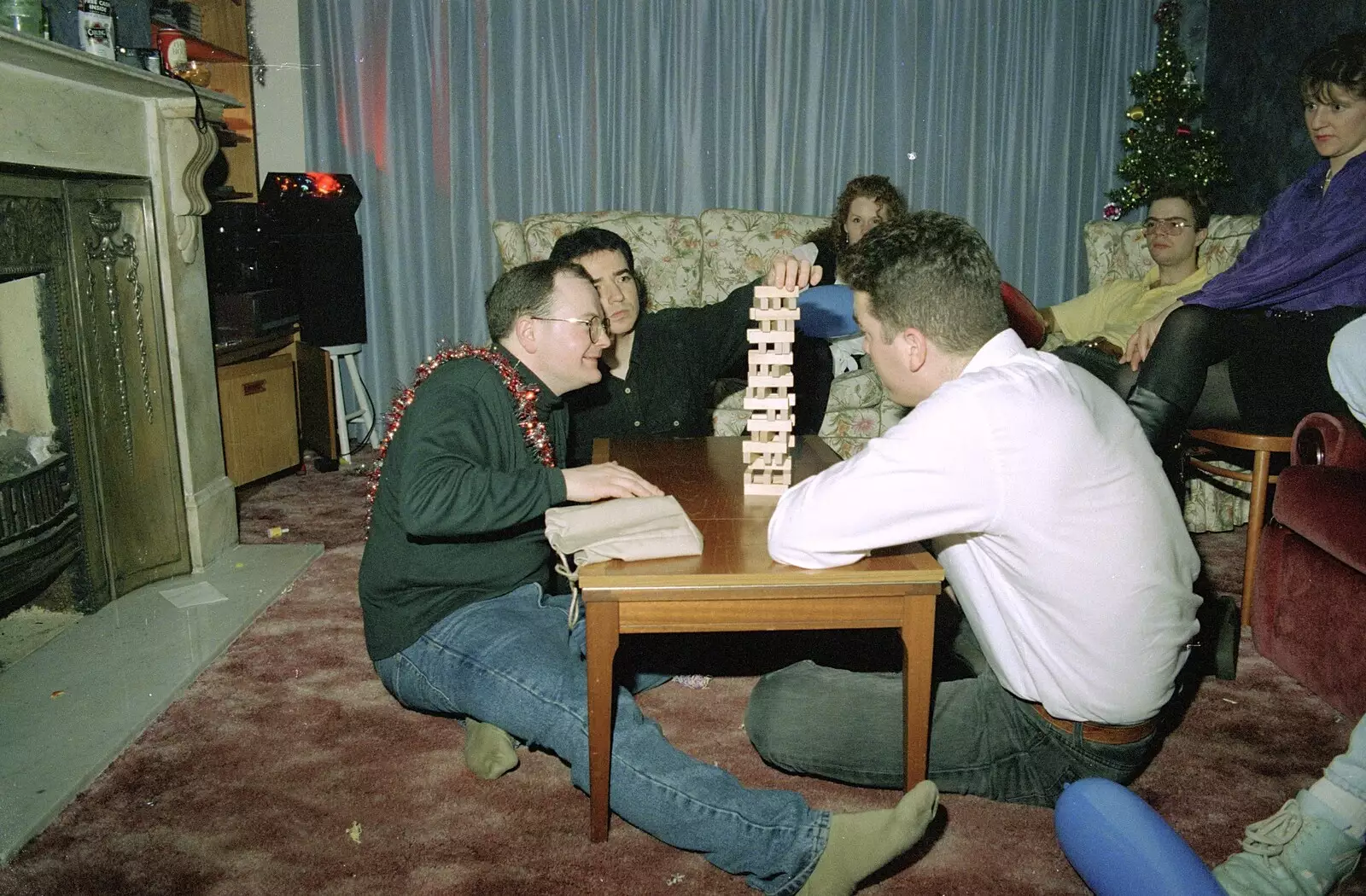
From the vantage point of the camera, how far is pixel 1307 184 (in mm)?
2830

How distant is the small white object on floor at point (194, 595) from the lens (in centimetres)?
285

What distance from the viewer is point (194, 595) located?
2912 millimetres

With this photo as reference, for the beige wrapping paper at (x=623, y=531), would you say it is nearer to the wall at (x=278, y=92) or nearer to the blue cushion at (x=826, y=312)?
the blue cushion at (x=826, y=312)

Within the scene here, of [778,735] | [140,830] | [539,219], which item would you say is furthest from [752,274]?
[140,830]

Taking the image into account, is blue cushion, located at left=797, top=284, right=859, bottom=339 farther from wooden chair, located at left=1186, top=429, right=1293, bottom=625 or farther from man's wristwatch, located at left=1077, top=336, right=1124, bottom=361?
wooden chair, located at left=1186, top=429, right=1293, bottom=625

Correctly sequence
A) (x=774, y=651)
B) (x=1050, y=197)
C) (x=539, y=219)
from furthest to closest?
(x=1050, y=197) → (x=539, y=219) → (x=774, y=651)

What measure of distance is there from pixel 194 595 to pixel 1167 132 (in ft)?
15.7

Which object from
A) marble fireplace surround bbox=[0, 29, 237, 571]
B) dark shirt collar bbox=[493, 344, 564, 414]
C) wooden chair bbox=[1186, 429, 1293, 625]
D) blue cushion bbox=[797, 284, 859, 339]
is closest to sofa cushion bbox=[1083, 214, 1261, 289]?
blue cushion bbox=[797, 284, 859, 339]

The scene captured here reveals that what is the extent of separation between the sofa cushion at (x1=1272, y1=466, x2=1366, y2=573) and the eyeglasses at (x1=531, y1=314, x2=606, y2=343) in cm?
169

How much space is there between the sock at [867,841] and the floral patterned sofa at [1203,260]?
2.52m

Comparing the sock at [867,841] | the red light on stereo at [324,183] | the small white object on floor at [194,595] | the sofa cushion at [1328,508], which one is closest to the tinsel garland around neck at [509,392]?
the sock at [867,841]

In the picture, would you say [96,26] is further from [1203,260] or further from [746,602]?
[1203,260]

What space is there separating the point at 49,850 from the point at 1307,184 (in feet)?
11.3

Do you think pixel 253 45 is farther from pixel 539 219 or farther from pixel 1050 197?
pixel 1050 197
